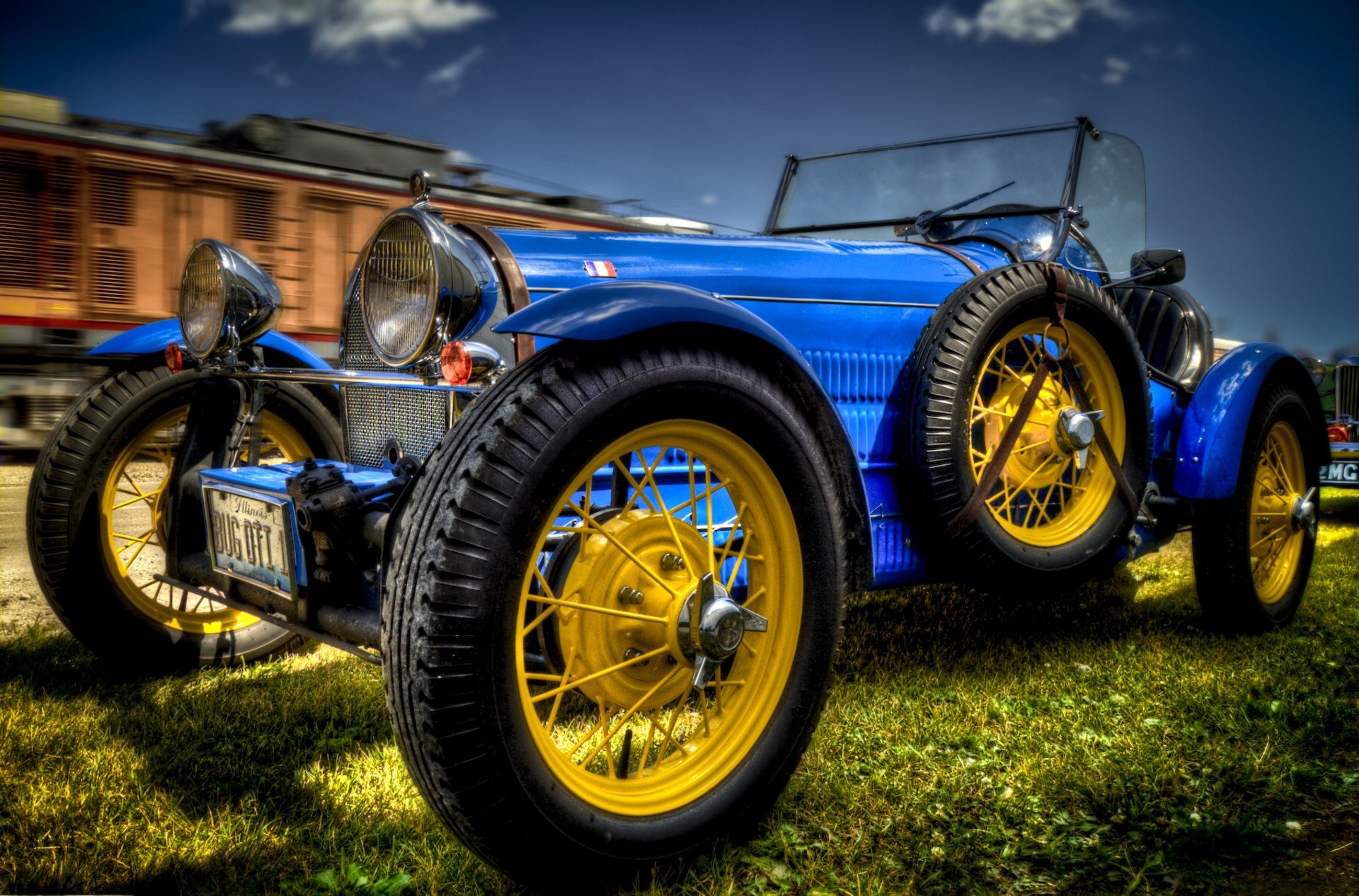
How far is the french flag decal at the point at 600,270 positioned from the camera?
7.99 feet

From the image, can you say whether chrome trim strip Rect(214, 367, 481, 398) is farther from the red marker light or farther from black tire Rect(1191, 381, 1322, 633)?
black tire Rect(1191, 381, 1322, 633)

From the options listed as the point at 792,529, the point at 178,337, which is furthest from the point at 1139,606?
the point at 178,337

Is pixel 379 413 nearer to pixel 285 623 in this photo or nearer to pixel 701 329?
pixel 285 623

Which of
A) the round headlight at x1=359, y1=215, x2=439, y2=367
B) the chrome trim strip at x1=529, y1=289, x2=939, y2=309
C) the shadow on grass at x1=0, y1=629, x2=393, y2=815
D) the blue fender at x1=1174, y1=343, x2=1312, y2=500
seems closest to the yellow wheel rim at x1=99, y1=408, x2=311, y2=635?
the shadow on grass at x1=0, y1=629, x2=393, y2=815

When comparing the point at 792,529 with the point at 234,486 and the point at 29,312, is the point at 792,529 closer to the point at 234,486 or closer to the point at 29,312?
the point at 234,486

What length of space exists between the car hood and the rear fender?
60 centimetres

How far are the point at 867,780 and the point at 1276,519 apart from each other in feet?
8.52

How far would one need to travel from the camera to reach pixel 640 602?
Answer: 1.85 m

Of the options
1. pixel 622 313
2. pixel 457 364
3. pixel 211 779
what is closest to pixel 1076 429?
pixel 622 313

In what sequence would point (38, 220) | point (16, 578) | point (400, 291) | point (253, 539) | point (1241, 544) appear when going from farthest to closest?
point (38, 220) → point (16, 578) → point (1241, 544) → point (253, 539) → point (400, 291)

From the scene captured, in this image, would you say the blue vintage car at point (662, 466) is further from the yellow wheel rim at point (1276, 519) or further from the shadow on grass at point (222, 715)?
the shadow on grass at point (222, 715)

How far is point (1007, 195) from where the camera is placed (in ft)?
11.8

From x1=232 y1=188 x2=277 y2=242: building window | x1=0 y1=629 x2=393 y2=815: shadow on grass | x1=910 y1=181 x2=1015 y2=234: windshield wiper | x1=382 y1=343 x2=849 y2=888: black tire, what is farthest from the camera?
x1=232 y1=188 x2=277 y2=242: building window

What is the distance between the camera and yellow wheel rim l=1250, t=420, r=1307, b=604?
145 inches
